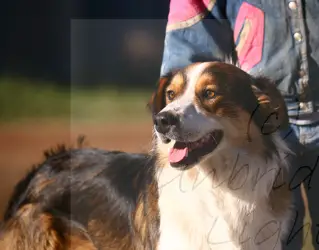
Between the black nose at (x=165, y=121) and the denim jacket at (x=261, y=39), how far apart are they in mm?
212

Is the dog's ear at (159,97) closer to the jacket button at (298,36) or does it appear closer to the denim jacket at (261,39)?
the denim jacket at (261,39)

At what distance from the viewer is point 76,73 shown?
2.07m

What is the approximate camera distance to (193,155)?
1749 mm

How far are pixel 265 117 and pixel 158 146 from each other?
1.35 feet

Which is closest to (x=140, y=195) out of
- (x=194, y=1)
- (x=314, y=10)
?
(x=194, y=1)

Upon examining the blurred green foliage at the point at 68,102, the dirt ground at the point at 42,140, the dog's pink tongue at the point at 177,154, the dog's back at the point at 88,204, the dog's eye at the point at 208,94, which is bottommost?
the dog's back at the point at 88,204

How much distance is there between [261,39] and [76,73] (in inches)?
30.9

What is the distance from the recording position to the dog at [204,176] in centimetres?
173

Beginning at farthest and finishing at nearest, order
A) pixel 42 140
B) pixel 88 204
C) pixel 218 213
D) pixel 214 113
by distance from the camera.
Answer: pixel 42 140 < pixel 88 204 < pixel 218 213 < pixel 214 113

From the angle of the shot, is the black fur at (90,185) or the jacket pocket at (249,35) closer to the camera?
the jacket pocket at (249,35)

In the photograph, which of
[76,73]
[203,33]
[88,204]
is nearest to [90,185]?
[88,204]

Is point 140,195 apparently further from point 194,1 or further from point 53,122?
point 194,1

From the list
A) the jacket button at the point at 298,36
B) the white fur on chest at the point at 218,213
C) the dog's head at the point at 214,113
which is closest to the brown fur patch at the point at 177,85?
the dog's head at the point at 214,113

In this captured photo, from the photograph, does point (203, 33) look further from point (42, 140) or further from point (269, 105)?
point (42, 140)
